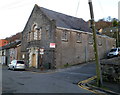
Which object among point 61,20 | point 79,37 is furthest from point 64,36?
point 61,20

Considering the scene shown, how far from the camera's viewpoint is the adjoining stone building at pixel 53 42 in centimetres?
2191

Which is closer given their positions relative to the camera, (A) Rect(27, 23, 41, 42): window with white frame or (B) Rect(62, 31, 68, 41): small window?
(B) Rect(62, 31, 68, 41): small window

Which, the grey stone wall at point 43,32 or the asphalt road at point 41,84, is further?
the grey stone wall at point 43,32

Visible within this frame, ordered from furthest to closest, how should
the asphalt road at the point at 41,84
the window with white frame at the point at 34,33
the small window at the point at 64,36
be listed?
the window with white frame at the point at 34,33 < the small window at the point at 64,36 < the asphalt road at the point at 41,84

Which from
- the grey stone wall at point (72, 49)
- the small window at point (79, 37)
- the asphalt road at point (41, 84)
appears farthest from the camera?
the small window at point (79, 37)

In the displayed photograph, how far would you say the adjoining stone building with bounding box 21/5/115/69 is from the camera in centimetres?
2191

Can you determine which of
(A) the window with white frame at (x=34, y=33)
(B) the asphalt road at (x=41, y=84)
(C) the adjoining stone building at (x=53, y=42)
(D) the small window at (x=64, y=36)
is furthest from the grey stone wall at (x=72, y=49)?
(B) the asphalt road at (x=41, y=84)

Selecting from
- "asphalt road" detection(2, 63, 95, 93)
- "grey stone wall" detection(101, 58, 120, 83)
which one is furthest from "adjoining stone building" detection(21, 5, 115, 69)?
"grey stone wall" detection(101, 58, 120, 83)

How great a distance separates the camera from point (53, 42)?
22031mm

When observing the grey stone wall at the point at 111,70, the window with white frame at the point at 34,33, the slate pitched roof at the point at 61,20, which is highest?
the slate pitched roof at the point at 61,20

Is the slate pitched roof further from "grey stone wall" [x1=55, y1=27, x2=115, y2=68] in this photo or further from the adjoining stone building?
"grey stone wall" [x1=55, y1=27, x2=115, y2=68]

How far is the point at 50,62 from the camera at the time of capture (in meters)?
22.1

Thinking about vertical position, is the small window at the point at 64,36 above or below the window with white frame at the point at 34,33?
below

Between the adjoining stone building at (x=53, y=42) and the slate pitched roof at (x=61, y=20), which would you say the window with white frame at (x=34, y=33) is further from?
the slate pitched roof at (x=61, y=20)
